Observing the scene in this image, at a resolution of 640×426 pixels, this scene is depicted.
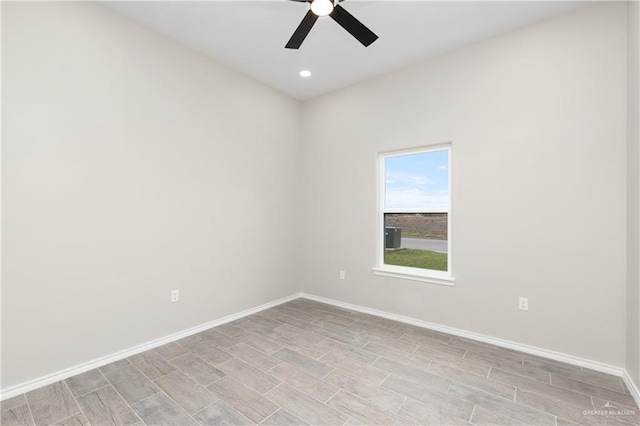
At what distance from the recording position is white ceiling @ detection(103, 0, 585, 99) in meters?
2.47

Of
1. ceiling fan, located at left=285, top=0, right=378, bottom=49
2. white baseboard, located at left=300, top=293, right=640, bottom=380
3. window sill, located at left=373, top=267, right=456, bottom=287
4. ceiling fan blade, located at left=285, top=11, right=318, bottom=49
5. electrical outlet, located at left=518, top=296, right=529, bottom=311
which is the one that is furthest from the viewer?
window sill, located at left=373, top=267, right=456, bottom=287

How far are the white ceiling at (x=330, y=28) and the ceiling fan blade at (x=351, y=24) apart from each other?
42 cm

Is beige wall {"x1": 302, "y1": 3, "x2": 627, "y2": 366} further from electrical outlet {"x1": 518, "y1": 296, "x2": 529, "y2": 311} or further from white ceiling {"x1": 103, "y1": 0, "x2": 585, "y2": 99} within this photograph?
white ceiling {"x1": 103, "y1": 0, "x2": 585, "y2": 99}

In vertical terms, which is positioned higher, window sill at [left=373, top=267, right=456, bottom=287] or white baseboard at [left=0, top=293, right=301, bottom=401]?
window sill at [left=373, top=267, right=456, bottom=287]

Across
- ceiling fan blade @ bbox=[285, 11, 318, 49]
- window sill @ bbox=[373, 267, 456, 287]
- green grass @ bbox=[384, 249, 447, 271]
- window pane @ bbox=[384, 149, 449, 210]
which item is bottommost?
window sill @ bbox=[373, 267, 456, 287]

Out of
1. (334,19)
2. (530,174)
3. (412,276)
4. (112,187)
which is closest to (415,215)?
(412,276)

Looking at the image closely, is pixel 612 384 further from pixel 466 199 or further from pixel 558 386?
pixel 466 199

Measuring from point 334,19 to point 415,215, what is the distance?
228 cm

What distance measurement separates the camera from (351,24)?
2131mm

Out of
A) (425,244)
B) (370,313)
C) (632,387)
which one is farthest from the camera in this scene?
(370,313)

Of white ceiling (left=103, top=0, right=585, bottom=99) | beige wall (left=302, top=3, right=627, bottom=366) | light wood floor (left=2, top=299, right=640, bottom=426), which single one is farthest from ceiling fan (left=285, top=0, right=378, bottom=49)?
light wood floor (left=2, top=299, right=640, bottom=426)

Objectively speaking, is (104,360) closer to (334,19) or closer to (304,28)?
(304,28)

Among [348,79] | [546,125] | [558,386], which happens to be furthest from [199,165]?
[558,386]

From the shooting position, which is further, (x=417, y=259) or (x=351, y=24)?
(x=417, y=259)
